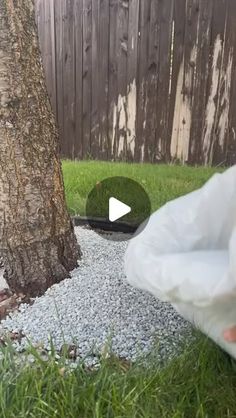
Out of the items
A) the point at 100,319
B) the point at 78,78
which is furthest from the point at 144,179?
the point at 78,78

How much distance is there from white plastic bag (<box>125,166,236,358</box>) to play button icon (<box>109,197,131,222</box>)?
986mm

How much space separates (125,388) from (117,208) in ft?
4.10

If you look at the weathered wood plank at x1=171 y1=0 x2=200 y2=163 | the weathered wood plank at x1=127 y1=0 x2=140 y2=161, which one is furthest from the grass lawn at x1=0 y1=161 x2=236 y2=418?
the weathered wood plank at x1=127 y1=0 x2=140 y2=161

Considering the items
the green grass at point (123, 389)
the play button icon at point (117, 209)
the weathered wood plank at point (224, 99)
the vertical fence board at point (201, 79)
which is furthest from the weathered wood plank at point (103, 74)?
the green grass at point (123, 389)

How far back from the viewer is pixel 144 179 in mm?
2299

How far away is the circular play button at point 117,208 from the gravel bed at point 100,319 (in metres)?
0.46

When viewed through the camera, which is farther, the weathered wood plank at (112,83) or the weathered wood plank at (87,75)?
the weathered wood plank at (87,75)

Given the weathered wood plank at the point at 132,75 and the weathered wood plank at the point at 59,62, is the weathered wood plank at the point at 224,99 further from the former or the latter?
the weathered wood plank at the point at 59,62

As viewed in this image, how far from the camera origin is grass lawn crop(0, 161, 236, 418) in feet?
2.53

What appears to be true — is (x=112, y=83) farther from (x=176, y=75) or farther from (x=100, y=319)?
(x=100, y=319)

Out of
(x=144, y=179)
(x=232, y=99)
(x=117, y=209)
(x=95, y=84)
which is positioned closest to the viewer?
(x=117, y=209)

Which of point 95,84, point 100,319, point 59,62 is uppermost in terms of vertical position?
point 59,62

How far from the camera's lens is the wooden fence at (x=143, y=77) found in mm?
2686

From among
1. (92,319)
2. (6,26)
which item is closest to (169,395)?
(92,319)
